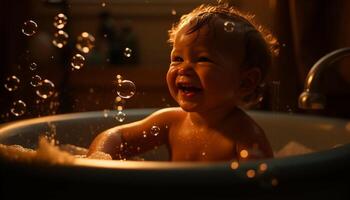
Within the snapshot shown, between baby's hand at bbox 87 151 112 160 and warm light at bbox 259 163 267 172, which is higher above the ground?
baby's hand at bbox 87 151 112 160

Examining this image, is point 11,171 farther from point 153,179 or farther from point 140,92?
point 140,92

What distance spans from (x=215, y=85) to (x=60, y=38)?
163 centimetres

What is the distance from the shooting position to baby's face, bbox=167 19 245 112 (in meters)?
0.84

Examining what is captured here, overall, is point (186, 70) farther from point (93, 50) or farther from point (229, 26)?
point (93, 50)

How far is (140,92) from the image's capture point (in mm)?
2160

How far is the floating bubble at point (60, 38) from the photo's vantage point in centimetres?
222

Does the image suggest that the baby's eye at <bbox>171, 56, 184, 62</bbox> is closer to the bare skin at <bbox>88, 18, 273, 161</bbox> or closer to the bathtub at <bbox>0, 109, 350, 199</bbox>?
the bare skin at <bbox>88, 18, 273, 161</bbox>

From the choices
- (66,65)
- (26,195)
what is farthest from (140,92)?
(26,195)

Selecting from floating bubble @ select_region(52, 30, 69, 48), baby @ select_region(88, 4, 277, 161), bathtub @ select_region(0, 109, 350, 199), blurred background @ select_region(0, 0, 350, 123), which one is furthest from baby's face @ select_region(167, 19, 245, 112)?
floating bubble @ select_region(52, 30, 69, 48)

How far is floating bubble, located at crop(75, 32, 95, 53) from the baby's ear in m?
1.47

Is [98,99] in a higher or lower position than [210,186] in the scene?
higher

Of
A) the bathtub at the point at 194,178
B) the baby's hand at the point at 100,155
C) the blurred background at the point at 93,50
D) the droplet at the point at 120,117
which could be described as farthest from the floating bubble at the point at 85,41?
the bathtub at the point at 194,178

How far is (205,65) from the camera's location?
84cm

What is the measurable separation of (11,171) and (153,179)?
144 millimetres
